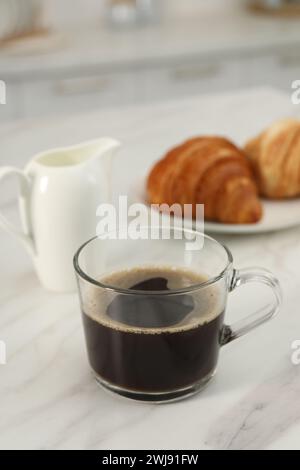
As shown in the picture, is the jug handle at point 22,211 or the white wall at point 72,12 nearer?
the jug handle at point 22,211

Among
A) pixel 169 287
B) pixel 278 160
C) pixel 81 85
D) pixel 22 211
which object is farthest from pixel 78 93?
pixel 169 287

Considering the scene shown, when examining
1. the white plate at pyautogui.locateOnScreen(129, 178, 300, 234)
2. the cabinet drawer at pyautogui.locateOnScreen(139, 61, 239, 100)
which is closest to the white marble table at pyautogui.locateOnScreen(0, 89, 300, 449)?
the white plate at pyautogui.locateOnScreen(129, 178, 300, 234)

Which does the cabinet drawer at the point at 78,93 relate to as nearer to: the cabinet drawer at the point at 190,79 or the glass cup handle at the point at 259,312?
the cabinet drawer at the point at 190,79

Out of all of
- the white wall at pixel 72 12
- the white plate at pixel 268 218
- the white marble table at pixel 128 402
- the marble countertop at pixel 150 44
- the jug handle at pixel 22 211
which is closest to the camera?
the white marble table at pixel 128 402

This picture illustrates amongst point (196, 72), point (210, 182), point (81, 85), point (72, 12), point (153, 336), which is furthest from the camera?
point (72, 12)

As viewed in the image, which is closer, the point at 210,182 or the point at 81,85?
the point at 210,182

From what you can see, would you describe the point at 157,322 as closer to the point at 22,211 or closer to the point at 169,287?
the point at 169,287

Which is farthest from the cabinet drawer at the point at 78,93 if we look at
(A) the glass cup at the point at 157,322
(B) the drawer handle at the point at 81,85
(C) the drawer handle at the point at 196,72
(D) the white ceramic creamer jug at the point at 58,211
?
(A) the glass cup at the point at 157,322
